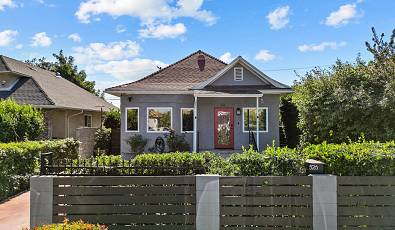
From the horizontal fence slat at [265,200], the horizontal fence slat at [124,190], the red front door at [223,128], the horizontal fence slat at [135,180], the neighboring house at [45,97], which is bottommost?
the horizontal fence slat at [265,200]

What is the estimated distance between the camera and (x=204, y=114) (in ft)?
56.4

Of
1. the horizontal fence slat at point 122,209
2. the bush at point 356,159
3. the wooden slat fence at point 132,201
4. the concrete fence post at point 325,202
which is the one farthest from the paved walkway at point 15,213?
the bush at point 356,159

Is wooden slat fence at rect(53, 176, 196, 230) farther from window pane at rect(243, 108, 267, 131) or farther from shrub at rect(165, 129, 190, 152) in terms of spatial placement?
window pane at rect(243, 108, 267, 131)

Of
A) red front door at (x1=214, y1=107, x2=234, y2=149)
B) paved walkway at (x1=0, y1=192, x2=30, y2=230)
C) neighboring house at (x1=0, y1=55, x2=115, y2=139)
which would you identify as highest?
neighboring house at (x1=0, y1=55, x2=115, y2=139)

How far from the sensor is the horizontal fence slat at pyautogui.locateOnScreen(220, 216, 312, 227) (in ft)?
17.9

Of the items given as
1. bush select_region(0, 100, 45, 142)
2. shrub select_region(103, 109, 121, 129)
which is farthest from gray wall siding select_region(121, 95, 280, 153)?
shrub select_region(103, 109, 121, 129)


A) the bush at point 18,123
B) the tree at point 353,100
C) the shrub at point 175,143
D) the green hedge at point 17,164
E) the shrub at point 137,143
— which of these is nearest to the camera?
the green hedge at point 17,164

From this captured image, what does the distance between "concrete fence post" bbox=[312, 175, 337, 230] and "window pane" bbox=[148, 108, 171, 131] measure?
11999mm

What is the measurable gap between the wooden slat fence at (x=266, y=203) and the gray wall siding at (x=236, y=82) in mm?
12116

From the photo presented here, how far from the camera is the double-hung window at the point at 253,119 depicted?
17.1 m

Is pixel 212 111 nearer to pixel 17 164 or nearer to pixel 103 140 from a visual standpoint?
pixel 103 140

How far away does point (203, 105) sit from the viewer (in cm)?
1719

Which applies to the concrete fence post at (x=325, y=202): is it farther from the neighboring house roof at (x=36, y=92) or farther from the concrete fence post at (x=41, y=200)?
the neighboring house roof at (x=36, y=92)

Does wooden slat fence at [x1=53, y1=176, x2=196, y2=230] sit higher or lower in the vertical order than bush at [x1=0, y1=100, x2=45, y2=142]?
lower
